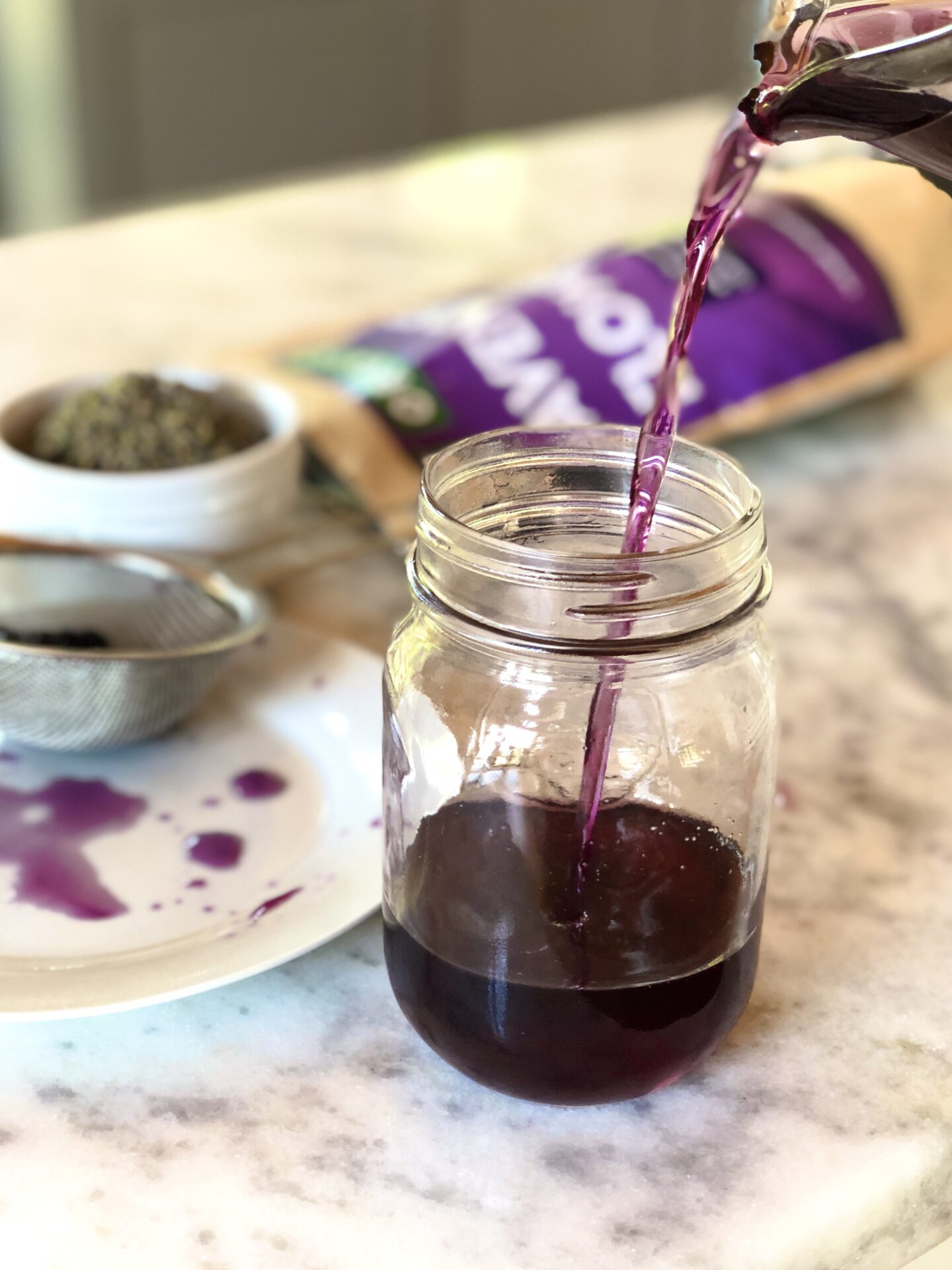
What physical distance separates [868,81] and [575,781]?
0.25m

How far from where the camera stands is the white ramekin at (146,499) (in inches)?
29.6

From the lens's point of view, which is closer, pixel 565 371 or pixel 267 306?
pixel 565 371


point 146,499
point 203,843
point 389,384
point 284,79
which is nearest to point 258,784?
point 203,843

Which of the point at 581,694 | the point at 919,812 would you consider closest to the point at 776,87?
the point at 581,694

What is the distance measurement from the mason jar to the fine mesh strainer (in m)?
0.19

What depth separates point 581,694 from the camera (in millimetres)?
489

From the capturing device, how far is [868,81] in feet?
1.46

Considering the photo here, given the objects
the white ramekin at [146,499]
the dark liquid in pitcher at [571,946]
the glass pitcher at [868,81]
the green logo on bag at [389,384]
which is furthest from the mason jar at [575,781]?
the green logo on bag at [389,384]

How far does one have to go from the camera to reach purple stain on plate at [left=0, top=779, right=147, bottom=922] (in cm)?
59

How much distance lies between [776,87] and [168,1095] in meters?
0.39

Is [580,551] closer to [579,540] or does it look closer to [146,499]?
[579,540]

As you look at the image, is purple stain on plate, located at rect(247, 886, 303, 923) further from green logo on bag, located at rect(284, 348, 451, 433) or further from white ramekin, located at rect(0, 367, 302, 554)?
green logo on bag, located at rect(284, 348, 451, 433)

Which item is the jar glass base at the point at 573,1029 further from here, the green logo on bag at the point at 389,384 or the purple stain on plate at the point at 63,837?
the green logo on bag at the point at 389,384

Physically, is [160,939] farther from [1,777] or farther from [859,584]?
[859,584]
